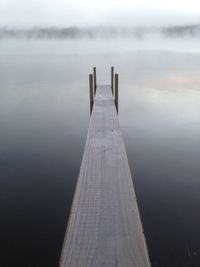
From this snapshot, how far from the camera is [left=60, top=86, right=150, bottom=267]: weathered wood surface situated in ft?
11.6

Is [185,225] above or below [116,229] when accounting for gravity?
below

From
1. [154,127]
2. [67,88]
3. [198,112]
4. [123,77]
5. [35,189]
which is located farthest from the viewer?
[123,77]

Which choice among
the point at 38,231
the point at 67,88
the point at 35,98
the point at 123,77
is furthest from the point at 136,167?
the point at 123,77

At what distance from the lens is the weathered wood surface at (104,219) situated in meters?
3.54

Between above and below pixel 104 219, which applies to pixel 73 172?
below

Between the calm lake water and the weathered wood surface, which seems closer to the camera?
the weathered wood surface

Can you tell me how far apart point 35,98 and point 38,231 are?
17.2 meters

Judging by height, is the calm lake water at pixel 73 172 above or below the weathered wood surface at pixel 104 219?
below

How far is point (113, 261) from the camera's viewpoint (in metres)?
3.48

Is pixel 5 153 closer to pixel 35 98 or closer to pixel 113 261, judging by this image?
pixel 113 261

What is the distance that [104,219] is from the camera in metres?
4.20

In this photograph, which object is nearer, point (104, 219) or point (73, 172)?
point (104, 219)

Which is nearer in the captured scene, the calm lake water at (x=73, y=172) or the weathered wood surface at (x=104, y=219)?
the weathered wood surface at (x=104, y=219)

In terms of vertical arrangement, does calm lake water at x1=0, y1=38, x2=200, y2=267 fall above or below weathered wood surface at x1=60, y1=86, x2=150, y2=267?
below
